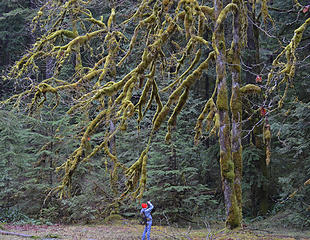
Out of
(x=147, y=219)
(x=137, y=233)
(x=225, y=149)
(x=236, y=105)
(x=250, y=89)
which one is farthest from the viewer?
(x=137, y=233)

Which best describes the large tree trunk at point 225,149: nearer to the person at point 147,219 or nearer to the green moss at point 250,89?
the green moss at point 250,89

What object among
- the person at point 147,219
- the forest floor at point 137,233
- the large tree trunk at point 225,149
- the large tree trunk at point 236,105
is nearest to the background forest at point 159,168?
the forest floor at point 137,233

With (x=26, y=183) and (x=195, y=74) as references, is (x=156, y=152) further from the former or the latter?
(x=195, y=74)

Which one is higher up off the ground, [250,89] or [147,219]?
[250,89]

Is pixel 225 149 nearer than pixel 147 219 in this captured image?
Yes

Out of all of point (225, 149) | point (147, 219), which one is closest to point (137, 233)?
point (147, 219)

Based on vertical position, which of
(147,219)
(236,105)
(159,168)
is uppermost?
(236,105)

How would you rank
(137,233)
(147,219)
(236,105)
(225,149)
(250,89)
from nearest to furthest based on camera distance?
(225,149), (236,105), (250,89), (147,219), (137,233)

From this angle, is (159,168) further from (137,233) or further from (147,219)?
(147,219)

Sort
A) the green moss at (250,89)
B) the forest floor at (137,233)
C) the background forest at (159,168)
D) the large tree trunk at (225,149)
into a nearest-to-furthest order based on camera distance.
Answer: the forest floor at (137,233), the large tree trunk at (225,149), the green moss at (250,89), the background forest at (159,168)

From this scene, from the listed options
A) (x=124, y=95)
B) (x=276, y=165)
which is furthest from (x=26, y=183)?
(x=124, y=95)

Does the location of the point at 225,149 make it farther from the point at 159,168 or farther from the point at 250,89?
the point at 159,168

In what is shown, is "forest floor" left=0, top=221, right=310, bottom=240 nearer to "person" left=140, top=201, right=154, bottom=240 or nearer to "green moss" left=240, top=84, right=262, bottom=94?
"person" left=140, top=201, right=154, bottom=240

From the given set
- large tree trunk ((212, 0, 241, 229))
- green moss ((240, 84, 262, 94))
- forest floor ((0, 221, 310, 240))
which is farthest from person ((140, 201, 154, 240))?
green moss ((240, 84, 262, 94))
